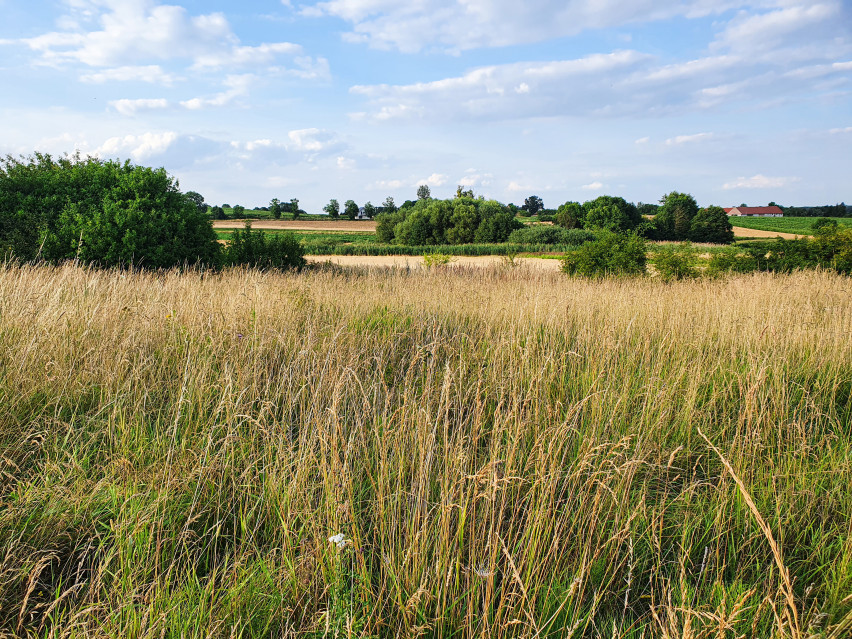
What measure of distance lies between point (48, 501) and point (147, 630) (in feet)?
3.86

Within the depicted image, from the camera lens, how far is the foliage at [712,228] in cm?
7031

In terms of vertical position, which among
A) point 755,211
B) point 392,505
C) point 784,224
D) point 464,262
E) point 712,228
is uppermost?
point 755,211

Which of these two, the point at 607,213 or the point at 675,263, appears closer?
the point at 675,263

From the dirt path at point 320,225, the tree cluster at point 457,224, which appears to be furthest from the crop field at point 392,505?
the dirt path at point 320,225

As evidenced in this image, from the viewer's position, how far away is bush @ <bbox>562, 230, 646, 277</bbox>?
13.1m

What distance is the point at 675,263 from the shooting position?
41.0 feet

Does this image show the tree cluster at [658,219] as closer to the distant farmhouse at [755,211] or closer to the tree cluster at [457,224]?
the tree cluster at [457,224]

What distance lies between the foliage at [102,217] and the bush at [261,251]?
1090 mm

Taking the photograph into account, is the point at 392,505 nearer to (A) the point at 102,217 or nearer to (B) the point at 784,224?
(A) the point at 102,217

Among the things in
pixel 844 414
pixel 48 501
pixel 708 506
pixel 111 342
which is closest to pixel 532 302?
pixel 844 414

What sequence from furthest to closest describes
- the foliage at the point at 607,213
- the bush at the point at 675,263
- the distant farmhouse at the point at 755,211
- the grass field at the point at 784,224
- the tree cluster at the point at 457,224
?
the distant farmhouse at the point at 755,211 → the foliage at the point at 607,213 → the grass field at the point at 784,224 → the tree cluster at the point at 457,224 → the bush at the point at 675,263

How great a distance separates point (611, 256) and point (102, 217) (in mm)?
12069

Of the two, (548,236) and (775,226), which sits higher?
(775,226)

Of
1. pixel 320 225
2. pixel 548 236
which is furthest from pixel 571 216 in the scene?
pixel 320 225
